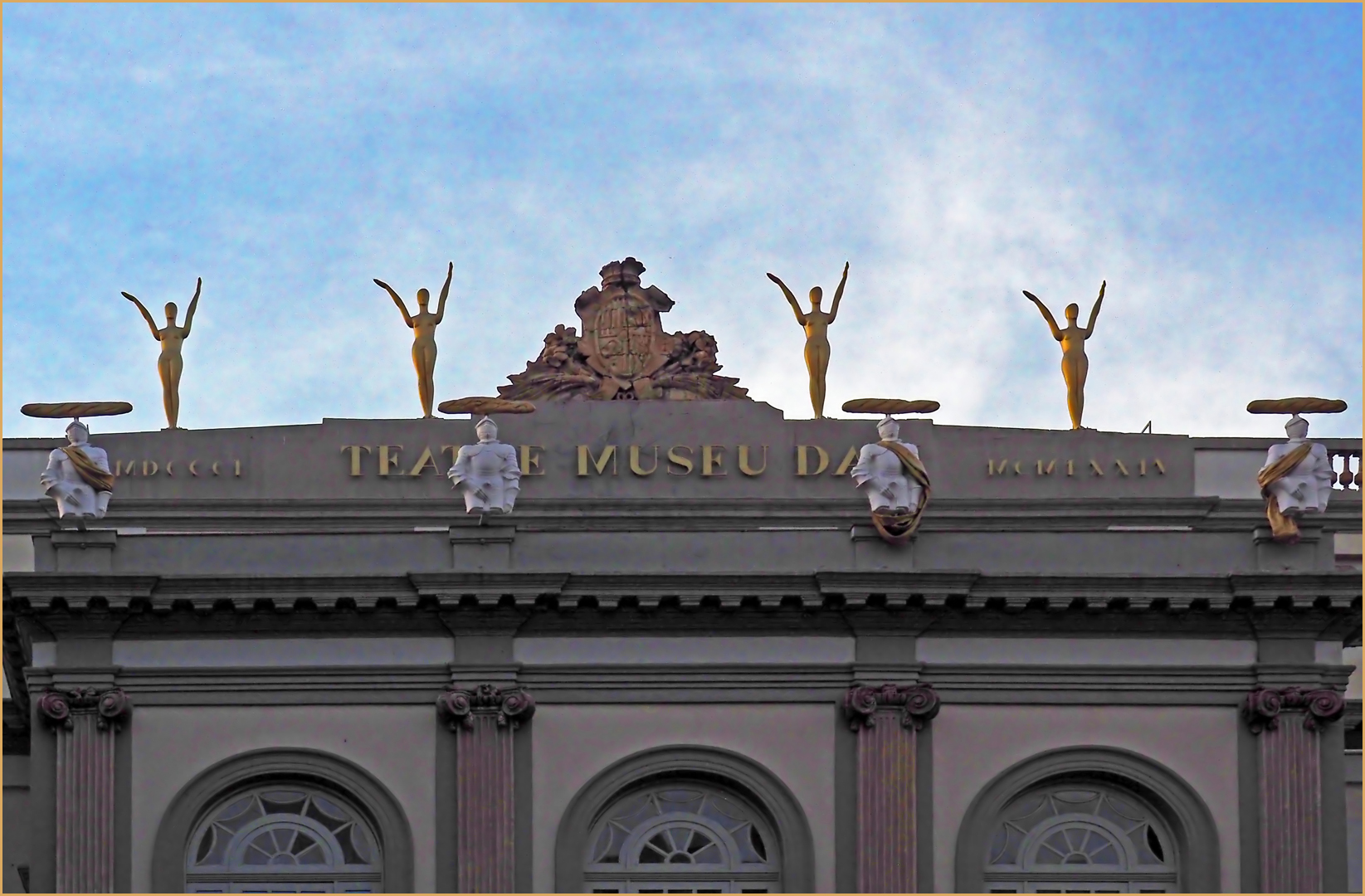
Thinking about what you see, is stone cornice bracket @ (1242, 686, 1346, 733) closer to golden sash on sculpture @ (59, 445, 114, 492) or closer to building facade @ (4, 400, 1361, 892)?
building facade @ (4, 400, 1361, 892)

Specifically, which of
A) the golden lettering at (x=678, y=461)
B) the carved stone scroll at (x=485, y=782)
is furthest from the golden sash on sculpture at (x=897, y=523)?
the golden lettering at (x=678, y=461)

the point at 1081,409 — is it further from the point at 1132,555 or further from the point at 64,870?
the point at 64,870

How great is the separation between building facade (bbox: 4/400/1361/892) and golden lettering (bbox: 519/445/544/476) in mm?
6729

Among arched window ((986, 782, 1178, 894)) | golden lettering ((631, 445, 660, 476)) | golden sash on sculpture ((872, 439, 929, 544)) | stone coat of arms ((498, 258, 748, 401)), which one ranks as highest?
stone coat of arms ((498, 258, 748, 401))

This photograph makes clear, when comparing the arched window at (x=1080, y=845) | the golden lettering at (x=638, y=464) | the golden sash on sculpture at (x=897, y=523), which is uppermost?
the golden lettering at (x=638, y=464)

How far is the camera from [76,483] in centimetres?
5084

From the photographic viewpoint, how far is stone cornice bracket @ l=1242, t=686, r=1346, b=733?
162 ft

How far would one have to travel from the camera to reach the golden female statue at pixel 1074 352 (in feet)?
195

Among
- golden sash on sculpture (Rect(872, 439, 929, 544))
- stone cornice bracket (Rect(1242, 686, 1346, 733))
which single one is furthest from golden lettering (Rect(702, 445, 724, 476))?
stone cornice bracket (Rect(1242, 686, 1346, 733))

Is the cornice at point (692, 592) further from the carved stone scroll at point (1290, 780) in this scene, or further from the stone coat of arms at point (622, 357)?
the stone coat of arms at point (622, 357)

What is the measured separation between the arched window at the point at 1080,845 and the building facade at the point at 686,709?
0.05m

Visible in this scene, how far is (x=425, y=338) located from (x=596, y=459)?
400cm

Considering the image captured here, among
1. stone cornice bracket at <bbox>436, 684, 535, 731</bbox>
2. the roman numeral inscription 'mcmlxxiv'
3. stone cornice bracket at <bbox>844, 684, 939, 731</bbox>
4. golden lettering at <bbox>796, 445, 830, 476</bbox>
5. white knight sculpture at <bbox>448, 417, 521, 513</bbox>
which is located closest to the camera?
stone cornice bracket at <bbox>436, 684, 535, 731</bbox>

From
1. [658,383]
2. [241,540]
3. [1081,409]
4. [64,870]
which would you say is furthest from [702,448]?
[64,870]
